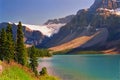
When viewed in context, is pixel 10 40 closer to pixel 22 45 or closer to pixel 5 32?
pixel 5 32

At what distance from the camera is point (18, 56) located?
65.5 metres

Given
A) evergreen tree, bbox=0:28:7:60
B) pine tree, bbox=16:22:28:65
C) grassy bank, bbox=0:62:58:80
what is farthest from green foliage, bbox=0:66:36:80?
pine tree, bbox=16:22:28:65

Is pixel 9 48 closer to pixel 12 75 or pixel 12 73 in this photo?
pixel 12 73

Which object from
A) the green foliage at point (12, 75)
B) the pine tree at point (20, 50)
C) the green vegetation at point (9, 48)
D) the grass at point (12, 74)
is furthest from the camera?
the pine tree at point (20, 50)

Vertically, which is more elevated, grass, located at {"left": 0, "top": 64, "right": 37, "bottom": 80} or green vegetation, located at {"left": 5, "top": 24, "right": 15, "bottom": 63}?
green vegetation, located at {"left": 5, "top": 24, "right": 15, "bottom": 63}

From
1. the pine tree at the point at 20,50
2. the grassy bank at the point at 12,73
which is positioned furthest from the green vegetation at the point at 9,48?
the pine tree at the point at 20,50

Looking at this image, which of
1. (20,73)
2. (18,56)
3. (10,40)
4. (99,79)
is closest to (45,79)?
(18,56)

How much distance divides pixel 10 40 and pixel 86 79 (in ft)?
104

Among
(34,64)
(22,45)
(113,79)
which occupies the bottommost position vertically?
(113,79)

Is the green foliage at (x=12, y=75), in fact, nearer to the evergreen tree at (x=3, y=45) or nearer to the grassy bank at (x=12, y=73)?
the grassy bank at (x=12, y=73)

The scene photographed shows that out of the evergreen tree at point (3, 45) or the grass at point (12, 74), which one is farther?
the evergreen tree at point (3, 45)

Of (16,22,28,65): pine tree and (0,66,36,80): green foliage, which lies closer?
(0,66,36,80): green foliage

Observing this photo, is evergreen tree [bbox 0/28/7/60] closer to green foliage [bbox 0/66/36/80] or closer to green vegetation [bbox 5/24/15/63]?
green vegetation [bbox 5/24/15/63]

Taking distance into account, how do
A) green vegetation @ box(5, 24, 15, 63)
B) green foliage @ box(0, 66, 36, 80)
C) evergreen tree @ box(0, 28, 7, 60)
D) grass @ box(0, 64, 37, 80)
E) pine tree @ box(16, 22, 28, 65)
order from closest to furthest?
green foliage @ box(0, 66, 36, 80), grass @ box(0, 64, 37, 80), green vegetation @ box(5, 24, 15, 63), evergreen tree @ box(0, 28, 7, 60), pine tree @ box(16, 22, 28, 65)
